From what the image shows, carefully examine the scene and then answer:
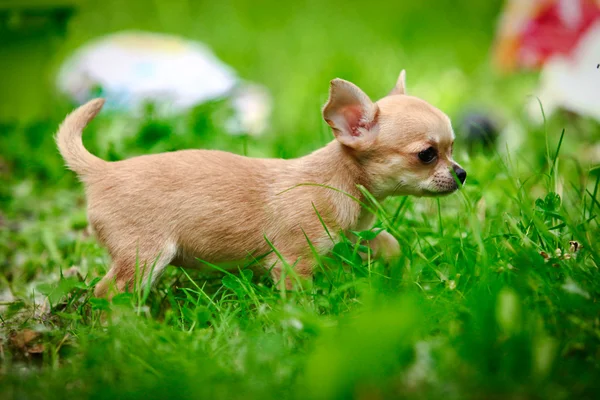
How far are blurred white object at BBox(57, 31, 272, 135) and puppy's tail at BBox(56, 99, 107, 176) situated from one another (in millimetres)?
1685

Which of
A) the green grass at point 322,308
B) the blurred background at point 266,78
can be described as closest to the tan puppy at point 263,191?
the green grass at point 322,308

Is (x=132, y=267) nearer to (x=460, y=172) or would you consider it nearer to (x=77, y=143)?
(x=77, y=143)

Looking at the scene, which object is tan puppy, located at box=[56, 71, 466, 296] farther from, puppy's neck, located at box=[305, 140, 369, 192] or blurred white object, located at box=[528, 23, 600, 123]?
blurred white object, located at box=[528, 23, 600, 123]

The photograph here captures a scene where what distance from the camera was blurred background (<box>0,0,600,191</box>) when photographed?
3.98m

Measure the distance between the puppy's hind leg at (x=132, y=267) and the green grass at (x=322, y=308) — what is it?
0.07 meters

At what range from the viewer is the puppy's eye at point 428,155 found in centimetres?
240

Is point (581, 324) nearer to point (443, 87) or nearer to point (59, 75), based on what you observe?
point (443, 87)

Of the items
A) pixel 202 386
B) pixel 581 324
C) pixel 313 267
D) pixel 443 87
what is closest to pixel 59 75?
pixel 443 87

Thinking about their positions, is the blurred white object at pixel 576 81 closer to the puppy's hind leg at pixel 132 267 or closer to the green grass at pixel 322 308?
the green grass at pixel 322 308

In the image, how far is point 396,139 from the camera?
2.39 m

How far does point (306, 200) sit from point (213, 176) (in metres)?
0.36

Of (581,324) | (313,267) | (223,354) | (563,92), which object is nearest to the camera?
(581,324)

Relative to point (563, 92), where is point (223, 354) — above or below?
below

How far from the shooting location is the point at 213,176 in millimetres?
2445
